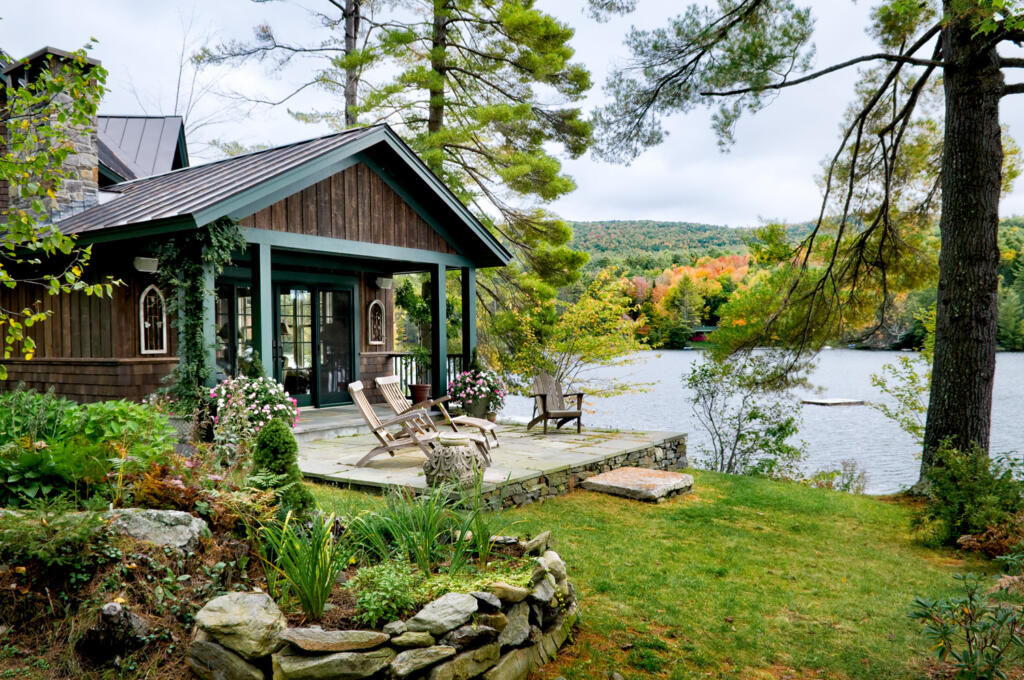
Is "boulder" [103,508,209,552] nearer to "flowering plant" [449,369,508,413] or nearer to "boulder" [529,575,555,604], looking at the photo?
"boulder" [529,575,555,604]

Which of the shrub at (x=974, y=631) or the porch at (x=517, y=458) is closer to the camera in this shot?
the shrub at (x=974, y=631)

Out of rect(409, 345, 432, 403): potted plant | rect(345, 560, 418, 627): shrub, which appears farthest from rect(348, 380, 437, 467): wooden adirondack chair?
rect(409, 345, 432, 403): potted plant

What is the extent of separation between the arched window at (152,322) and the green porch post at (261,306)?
1.39 meters

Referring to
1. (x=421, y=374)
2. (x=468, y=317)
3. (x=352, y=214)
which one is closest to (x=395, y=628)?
(x=352, y=214)

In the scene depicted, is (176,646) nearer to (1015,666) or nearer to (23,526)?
(23,526)

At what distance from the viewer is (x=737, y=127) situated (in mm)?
7242

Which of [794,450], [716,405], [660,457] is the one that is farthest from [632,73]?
[794,450]

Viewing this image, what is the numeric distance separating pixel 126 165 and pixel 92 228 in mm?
6915

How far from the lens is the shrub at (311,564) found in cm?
272

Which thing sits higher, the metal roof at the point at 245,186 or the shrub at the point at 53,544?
the metal roof at the point at 245,186

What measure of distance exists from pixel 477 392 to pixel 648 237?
1318cm

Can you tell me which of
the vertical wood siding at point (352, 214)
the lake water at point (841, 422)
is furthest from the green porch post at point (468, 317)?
the lake water at point (841, 422)

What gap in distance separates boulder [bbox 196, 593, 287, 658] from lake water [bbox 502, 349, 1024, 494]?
26.2 feet

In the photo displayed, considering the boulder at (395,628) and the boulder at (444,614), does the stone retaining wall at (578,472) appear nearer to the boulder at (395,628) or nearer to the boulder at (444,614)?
the boulder at (444,614)
